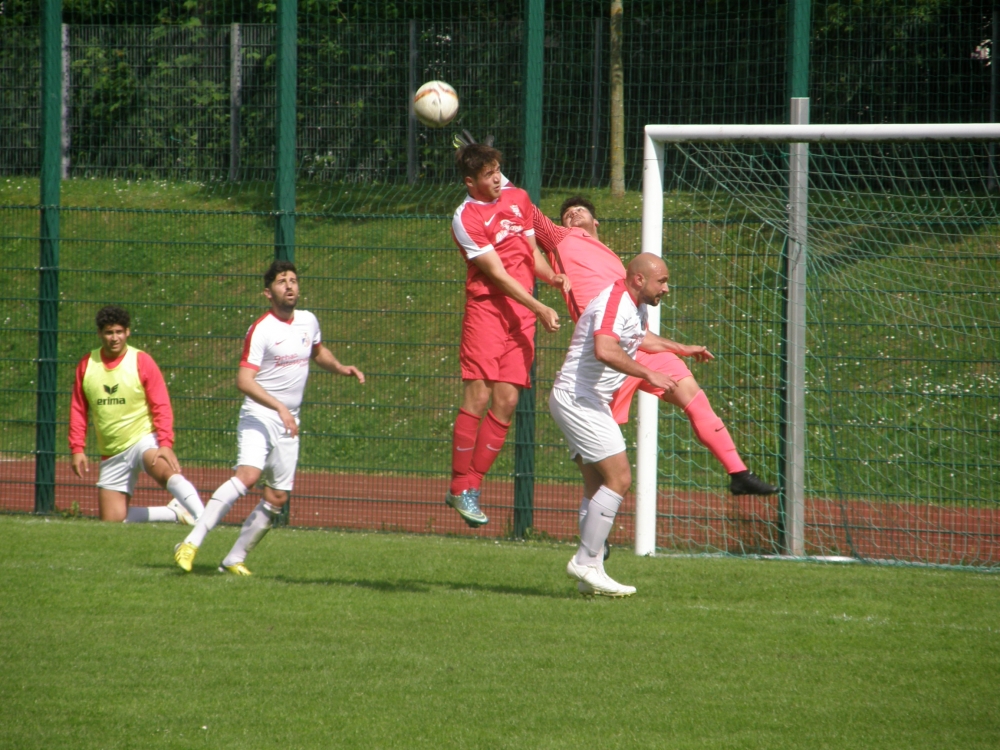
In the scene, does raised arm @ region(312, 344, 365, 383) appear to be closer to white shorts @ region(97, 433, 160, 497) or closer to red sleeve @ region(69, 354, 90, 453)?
white shorts @ region(97, 433, 160, 497)

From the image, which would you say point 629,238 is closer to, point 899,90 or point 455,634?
point 899,90

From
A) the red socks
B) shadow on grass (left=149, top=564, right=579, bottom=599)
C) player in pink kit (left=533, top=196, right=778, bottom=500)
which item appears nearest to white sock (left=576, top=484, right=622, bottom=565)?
shadow on grass (left=149, top=564, right=579, bottom=599)

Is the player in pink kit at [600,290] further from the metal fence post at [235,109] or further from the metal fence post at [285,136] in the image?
the metal fence post at [235,109]

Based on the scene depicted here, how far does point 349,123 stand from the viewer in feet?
35.0

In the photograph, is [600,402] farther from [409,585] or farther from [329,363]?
[329,363]

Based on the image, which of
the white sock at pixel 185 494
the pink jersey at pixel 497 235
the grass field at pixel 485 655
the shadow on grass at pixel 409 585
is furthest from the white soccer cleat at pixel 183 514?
the pink jersey at pixel 497 235

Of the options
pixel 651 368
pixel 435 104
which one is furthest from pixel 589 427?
pixel 435 104

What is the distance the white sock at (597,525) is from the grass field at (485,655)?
27 cm

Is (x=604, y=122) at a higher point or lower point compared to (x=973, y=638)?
higher

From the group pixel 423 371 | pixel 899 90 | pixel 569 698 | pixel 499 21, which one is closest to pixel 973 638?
pixel 569 698

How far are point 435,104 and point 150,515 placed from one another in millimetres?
4189

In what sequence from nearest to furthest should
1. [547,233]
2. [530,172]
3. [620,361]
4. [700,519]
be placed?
[620,361], [547,233], [700,519], [530,172]

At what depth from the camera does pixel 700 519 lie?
8.77 metres

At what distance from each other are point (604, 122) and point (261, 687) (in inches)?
254
